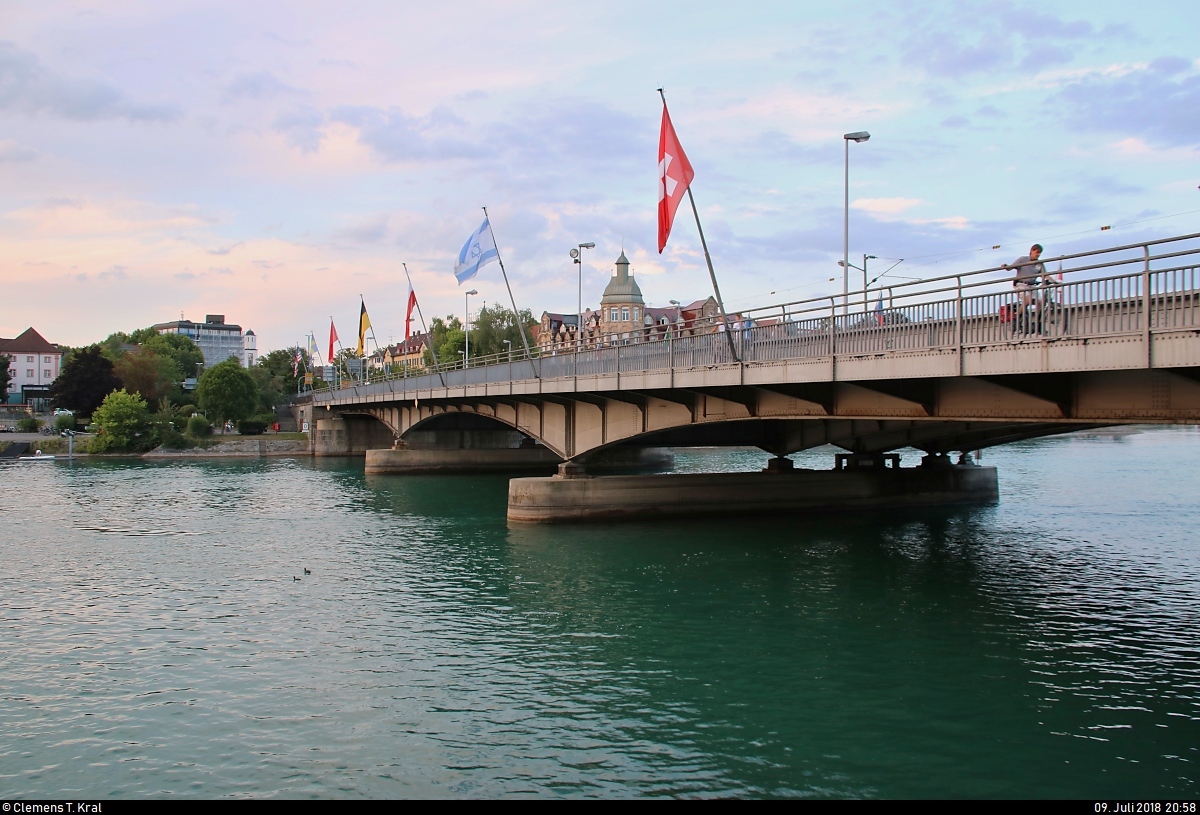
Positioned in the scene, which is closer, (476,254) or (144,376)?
(476,254)

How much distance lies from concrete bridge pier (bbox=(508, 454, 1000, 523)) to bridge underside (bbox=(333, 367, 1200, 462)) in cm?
149

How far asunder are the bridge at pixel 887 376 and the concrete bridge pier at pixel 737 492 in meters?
1.37

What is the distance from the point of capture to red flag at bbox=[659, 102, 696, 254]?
27594 mm

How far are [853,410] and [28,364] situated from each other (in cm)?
19728

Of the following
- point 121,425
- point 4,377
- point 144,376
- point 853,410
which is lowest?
point 121,425

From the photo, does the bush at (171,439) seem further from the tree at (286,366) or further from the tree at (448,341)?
the tree at (286,366)

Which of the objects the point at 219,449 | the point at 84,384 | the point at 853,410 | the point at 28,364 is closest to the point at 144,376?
the point at 84,384

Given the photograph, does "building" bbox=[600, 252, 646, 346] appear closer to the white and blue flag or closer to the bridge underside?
the bridge underside

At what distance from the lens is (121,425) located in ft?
306

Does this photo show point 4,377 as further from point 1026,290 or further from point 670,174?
point 1026,290

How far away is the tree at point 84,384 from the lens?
4532 inches

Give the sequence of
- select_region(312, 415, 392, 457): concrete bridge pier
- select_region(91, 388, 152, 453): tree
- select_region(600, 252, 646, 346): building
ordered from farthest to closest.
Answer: select_region(600, 252, 646, 346): building
select_region(312, 415, 392, 457): concrete bridge pier
select_region(91, 388, 152, 453): tree

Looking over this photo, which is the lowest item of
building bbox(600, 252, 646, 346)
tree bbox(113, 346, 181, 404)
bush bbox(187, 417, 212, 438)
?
bush bbox(187, 417, 212, 438)

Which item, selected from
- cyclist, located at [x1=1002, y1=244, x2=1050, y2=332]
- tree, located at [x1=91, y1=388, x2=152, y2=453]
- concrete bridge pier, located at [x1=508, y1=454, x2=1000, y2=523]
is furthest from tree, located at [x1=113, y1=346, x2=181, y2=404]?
cyclist, located at [x1=1002, y1=244, x2=1050, y2=332]
